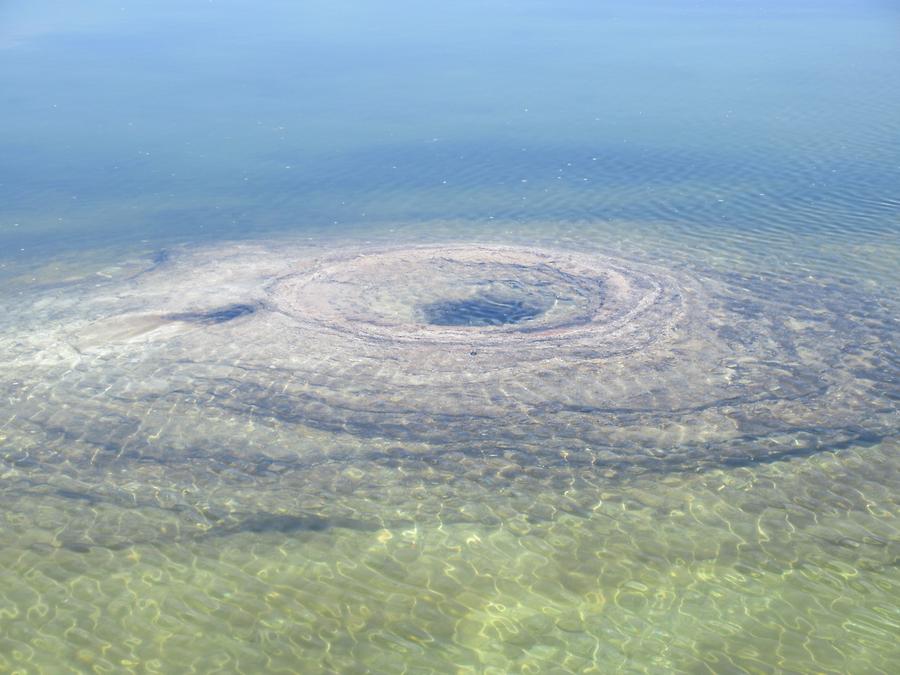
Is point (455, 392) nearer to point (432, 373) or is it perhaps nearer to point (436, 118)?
point (432, 373)

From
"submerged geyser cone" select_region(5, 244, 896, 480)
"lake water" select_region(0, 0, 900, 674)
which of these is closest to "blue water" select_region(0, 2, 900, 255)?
"lake water" select_region(0, 0, 900, 674)

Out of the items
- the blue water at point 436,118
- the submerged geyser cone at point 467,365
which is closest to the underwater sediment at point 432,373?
the submerged geyser cone at point 467,365

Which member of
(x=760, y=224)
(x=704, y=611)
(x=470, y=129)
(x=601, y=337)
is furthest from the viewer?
(x=470, y=129)

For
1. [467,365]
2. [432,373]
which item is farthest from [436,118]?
[432,373]

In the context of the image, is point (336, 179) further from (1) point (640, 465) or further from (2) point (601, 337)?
(1) point (640, 465)

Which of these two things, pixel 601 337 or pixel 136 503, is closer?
pixel 136 503

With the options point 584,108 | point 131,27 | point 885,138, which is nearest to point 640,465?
point 885,138

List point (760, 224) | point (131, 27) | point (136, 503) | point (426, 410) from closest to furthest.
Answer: point (136, 503), point (426, 410), point (760, 224), point (131, 27)
